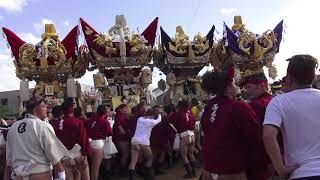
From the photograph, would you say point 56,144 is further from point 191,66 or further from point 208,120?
point 191,66

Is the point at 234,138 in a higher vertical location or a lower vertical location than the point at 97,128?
higher

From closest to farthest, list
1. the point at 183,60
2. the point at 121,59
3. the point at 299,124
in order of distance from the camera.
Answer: the point at 299,124, the point at 121,59, the point at 183,60

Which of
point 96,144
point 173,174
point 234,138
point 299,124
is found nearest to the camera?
point 299,124

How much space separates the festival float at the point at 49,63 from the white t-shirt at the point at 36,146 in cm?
1281

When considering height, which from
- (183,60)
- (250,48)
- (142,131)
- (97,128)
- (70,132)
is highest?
(250,48)

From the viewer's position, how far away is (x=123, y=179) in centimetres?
1090

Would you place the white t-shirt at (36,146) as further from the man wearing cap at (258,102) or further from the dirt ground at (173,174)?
the dirt ground at (173,174)

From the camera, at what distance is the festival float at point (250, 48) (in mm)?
19359

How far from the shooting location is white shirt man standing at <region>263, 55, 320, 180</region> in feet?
10.0

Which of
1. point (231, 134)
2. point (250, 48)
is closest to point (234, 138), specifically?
point (231, 134)

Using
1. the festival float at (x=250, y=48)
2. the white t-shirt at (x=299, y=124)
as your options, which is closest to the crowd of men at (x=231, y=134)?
the white t-shirt at (x=299, y=124)

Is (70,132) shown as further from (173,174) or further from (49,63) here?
(49,63)

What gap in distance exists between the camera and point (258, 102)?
15.3ft

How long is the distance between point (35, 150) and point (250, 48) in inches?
609
